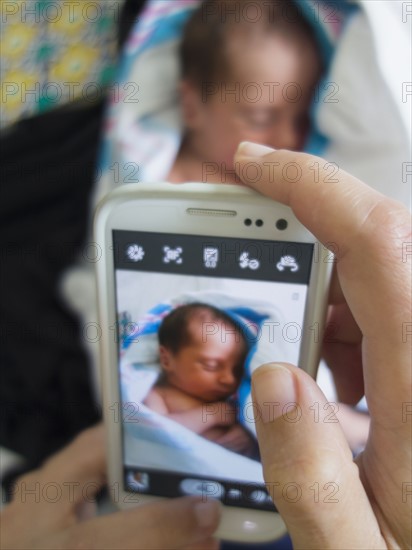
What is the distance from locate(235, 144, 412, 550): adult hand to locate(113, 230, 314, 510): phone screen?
8 centimetres

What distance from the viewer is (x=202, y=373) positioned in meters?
0.47

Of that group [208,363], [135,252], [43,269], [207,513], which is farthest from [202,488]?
[43,269]

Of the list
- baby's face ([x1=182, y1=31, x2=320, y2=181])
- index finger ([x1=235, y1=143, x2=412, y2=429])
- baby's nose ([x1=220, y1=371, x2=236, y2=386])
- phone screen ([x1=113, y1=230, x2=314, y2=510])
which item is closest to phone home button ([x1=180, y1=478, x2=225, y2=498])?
phone screen ([x1=113, y1=230, x2=314, y2=510])

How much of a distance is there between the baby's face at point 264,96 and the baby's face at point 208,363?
50 cm

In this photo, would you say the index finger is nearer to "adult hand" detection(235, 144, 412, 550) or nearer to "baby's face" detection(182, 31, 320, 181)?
"adult hand" detection(235, 144, 412, 550)

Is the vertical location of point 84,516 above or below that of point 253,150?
below

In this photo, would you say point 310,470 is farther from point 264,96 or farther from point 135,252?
point 264,96

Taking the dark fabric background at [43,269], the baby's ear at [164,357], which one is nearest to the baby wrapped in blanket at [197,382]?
the baby's ear at [164,357]

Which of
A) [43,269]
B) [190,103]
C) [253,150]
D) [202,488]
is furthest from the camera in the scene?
[190,103]

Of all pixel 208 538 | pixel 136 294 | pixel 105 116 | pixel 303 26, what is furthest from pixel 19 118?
pixel 208 538

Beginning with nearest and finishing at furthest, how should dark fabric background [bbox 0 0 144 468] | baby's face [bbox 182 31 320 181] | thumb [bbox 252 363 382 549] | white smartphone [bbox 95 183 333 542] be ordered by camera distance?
1. thumb [bbox 252 363 382 549]
2. white smartphone [bbox 95 183 333 542]
3. dark fabric background [bbox 0 0 144 468]
4. baby's face [bbox 182 31 320 181]

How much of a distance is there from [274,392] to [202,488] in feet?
0.77

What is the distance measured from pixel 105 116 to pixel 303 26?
375mm

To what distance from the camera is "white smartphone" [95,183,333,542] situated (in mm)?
417
